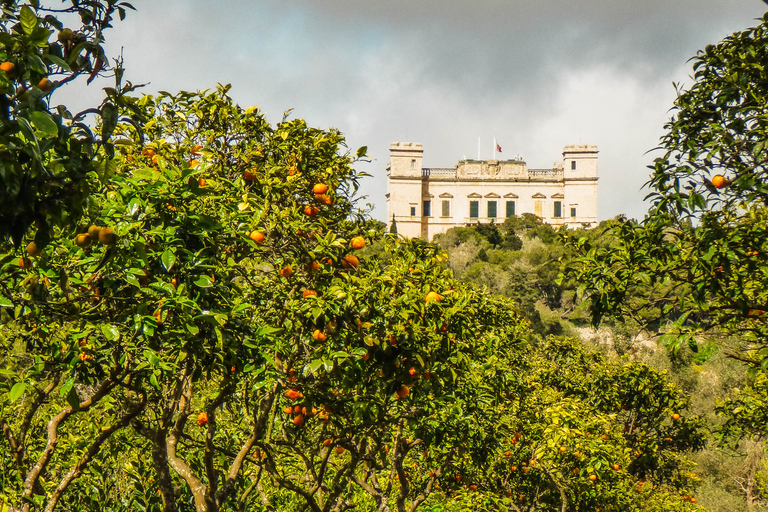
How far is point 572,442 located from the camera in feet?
20.8

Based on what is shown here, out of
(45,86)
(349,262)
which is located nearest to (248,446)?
(349,262)

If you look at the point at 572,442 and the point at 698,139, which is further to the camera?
the point at 572,442

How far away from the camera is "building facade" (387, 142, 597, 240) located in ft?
203

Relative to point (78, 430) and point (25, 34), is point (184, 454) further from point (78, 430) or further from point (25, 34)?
point (25, 34)

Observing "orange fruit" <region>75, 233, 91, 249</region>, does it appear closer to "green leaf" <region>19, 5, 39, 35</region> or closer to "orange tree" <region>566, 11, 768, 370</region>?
"green leaf" <region>19, 5, 39, 35</region>

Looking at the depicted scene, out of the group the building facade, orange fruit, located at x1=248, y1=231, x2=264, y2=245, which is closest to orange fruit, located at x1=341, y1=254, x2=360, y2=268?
orange fruit, located at x1=248, y1=231, x2=264, y2=245

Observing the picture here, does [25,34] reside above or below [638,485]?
above

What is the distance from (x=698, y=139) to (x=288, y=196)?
7.76ft

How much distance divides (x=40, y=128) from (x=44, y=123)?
12 millimetres

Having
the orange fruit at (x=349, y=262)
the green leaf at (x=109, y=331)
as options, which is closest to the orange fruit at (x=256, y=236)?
the orange fruit at (x=349, y=262)

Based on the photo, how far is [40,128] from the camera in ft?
4.17

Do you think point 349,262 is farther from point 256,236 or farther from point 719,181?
point 719,181

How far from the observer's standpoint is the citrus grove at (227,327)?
2365mm

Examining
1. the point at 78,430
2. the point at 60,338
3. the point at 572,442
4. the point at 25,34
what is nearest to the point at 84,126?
the point at 25,34
